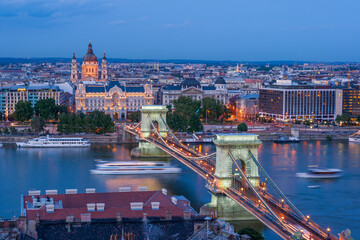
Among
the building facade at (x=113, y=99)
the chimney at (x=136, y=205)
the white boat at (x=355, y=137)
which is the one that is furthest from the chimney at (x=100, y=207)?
the building facade at (x=113, y=99)

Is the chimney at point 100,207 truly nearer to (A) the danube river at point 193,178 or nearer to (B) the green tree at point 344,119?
(A) the danube river at point 193,178

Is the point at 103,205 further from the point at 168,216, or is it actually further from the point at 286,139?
the point at 286,139

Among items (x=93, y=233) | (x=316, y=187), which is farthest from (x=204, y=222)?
(x=316, y=187)

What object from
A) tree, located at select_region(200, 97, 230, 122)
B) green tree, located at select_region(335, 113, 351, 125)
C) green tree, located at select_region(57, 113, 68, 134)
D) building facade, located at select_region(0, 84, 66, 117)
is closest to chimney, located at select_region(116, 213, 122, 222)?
green tree, located at select_region(57, 113, 68, 134)

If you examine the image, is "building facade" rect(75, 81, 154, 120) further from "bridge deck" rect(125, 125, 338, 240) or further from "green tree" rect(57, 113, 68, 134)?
"bridge deck" rect(125, 125, 338, 240)

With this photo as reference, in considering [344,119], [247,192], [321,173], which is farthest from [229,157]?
[344,119]

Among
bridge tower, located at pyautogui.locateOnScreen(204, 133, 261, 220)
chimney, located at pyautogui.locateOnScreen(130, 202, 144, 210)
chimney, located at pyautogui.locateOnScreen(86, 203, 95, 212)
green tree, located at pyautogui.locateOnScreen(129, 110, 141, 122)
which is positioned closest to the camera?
chimney, located at pyautogui.locateOnScreen(86, 203, 95, 212)
